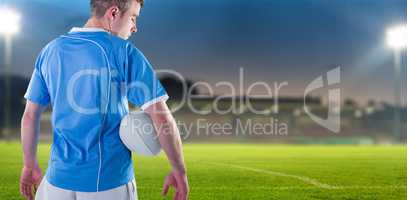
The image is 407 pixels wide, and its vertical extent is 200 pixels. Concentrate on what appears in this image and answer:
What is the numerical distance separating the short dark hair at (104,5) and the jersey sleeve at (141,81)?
16cm

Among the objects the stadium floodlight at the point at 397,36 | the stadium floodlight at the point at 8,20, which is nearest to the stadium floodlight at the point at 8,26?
the stadium floodlight at the point at 8,20

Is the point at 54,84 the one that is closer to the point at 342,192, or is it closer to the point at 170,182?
the point at 170,182

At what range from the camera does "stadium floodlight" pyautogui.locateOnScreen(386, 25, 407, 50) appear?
91.2ft

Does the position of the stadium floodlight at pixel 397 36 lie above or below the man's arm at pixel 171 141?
above

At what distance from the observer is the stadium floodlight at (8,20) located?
82.9 feet

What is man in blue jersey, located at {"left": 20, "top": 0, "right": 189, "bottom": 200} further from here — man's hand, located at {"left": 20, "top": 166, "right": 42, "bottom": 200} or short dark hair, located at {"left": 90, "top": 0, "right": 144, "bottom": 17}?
man's hand, located at {"left": 20, "top": 166, "right": 42, "bottom": 200}

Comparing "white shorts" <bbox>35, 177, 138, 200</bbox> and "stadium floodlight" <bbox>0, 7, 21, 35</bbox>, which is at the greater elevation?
"stadium floodlight" <bbox>0, 7, 21, 35</bbox>

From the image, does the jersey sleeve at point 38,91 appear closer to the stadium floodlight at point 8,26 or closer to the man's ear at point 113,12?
the man's ear at point 113,12

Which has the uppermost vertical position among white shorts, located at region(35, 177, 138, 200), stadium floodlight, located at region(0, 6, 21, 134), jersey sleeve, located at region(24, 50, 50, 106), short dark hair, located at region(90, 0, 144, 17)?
stadium floodlight, located at region(0, 6, 21, 134)

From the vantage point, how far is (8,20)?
2559 cm

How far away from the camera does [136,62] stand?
1.72 meters

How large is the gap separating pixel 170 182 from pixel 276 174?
7177 millimetres

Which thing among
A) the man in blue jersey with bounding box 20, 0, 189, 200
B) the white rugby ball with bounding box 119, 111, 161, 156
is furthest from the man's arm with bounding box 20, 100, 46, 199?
the white rugby ball with bounding box 119, 111, 161, 156

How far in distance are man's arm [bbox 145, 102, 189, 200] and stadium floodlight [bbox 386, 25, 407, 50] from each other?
2815 centimetres
